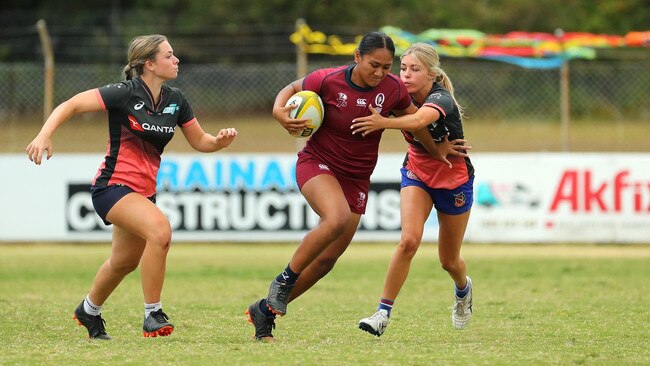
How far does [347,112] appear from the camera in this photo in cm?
757

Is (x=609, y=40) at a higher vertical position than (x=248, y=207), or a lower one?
higher

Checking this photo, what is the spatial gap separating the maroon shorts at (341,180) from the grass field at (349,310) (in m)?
0.94

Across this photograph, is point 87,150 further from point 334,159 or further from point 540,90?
point 334,159

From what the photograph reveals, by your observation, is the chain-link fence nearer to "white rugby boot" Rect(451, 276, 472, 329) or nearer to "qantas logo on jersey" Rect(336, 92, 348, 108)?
"white rugby boot" Rect(451, 276, 472, 329)

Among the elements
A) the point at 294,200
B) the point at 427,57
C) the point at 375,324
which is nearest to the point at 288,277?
the point at 375,324

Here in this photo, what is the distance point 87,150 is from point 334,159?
567 inches

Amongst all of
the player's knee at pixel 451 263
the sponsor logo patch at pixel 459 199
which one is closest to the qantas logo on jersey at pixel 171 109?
the sponsor logo patch at pixel 459 199

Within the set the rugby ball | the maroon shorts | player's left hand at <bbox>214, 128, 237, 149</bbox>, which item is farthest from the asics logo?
the maroon shorts

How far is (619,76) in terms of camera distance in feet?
76.8

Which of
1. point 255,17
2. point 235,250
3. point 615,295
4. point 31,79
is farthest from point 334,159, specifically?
point 255,17

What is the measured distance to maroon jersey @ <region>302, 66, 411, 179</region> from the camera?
7582 mm

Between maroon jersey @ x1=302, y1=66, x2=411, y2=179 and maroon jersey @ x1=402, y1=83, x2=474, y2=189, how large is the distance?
0.32m

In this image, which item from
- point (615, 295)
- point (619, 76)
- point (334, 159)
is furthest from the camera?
point (619, 76)

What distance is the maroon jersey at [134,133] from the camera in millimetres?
7492
